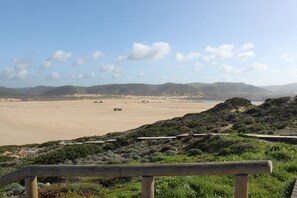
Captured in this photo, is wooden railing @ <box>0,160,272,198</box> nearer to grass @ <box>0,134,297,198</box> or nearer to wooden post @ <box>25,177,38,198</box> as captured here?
wooden post @ <box>25,177,38,198</box>

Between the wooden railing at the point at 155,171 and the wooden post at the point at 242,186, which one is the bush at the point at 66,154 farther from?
the wooden post at the point at 242,186

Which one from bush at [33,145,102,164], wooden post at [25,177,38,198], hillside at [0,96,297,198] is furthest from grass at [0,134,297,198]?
bush at [33,145,102,164]

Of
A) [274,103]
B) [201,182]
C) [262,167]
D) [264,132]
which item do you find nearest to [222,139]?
[264,132]

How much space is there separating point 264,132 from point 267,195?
43.1 feet

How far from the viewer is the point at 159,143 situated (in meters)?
21.2

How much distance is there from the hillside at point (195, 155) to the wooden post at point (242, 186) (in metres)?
2.69

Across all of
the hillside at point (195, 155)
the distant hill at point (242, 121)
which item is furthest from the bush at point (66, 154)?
the distant hill at point (242, 121)

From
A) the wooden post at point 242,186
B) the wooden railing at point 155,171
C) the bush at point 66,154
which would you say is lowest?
the bush at point 66,154

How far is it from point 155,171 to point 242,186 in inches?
39.5

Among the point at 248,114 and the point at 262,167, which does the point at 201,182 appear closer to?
the point at 262,167

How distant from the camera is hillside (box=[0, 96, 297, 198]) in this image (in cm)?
752

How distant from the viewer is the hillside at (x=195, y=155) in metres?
7.52

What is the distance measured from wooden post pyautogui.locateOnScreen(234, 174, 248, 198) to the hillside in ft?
8.83

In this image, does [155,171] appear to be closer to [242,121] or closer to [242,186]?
[242,186]
